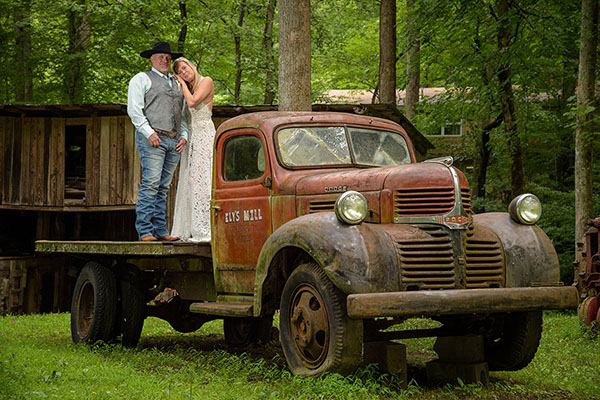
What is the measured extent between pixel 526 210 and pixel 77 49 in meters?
19.4

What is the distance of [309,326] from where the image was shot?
234 inches

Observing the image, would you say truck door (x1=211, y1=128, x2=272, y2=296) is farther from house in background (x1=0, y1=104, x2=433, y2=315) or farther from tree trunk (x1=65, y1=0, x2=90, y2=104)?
tree trunk (x1=65, y1=0, x2=90, y2=104)

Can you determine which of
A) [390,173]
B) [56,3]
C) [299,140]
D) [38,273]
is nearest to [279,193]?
[299,140]

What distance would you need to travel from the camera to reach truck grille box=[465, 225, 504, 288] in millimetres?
6004

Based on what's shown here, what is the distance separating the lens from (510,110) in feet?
60.0

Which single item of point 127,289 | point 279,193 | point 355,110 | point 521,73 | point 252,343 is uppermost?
point 521,73

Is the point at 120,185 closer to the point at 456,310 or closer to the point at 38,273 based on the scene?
the point at 38,273

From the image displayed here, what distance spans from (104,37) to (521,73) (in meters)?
12.3

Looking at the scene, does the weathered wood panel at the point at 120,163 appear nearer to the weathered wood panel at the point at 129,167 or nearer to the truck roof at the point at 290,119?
the weathered wood panel at the point at 129,167

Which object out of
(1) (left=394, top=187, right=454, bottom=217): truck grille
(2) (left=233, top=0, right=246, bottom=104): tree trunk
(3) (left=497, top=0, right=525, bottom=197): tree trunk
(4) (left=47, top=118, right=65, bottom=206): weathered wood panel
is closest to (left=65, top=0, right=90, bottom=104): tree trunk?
(2) (left=233, top=0, right=246, bottom=104): tree trunk

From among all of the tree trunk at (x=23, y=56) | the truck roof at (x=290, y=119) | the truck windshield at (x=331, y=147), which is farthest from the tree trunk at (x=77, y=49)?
the truck windshield at (x=331, y=147)

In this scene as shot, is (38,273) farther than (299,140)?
Yes

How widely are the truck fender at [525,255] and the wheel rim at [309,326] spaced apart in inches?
62.8

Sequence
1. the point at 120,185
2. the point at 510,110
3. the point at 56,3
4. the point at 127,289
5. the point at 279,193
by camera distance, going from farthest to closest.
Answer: the point at 56,3
the point at 510,110
the point at 120,185
the point at 127,289
the point at 279,193
